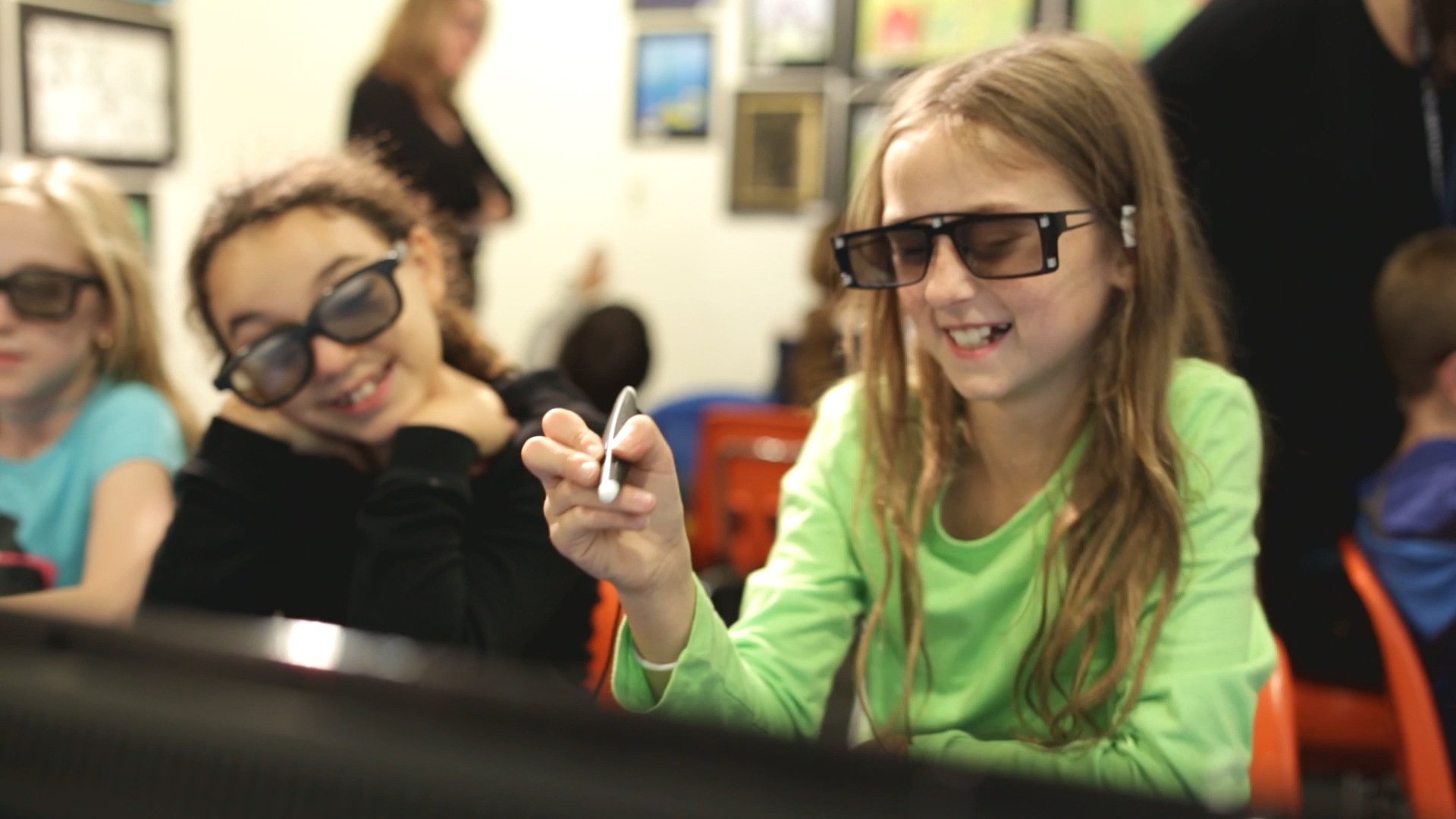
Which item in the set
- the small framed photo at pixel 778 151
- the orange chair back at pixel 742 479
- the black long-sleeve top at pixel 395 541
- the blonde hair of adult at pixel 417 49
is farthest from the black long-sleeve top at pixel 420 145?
the black long-sleeve top at pixel 395 541

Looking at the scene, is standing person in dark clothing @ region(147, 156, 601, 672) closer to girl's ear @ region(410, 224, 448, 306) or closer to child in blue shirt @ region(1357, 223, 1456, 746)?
girl's ear @ region(410, 224, 448, 306)

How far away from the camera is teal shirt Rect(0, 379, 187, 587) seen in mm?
1472

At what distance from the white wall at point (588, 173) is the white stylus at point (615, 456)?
12.9ft

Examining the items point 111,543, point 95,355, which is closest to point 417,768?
point 111,543

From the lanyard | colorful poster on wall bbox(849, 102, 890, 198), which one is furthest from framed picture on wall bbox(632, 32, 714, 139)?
the lanyard

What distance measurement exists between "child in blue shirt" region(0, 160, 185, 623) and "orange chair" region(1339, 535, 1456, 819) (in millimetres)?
1468

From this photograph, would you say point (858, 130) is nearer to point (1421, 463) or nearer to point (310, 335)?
point (1421, 463)

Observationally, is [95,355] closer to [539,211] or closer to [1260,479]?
[1260,479]

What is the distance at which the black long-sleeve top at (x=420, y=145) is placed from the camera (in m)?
3.35

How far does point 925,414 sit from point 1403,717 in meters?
0.74

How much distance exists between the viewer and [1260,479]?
48.8 inches

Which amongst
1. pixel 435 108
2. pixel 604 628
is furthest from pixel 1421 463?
pixel 435 108

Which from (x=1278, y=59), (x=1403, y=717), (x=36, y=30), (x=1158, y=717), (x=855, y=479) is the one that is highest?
(x=36, y=30)

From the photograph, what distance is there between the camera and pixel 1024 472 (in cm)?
125
